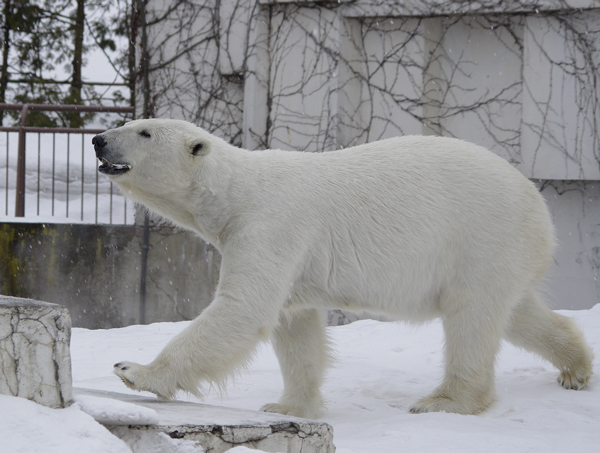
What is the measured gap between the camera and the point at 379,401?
3.85 metres

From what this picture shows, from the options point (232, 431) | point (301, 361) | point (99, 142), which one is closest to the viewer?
point (232, 431)

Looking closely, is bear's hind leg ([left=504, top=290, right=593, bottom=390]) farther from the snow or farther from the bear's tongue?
the bear's tongue

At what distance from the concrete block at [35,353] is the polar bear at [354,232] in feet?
3.43

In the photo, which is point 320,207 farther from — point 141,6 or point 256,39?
point 141,6

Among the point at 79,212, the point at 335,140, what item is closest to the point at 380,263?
the point at 335,140

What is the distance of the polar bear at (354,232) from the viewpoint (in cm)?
329

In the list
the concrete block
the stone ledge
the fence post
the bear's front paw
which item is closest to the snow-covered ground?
the fence post

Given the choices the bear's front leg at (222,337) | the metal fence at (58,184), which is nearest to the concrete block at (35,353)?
the bear's front leg at (222,337)

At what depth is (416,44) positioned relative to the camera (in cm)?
764

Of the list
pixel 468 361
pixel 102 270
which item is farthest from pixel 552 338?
pixel 102 270

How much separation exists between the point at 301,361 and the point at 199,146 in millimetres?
1299

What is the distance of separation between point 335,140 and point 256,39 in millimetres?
1536

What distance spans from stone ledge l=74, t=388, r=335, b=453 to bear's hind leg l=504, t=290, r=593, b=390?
6.31 ft

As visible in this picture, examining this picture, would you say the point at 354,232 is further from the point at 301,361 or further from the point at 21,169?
the point at 21,169
